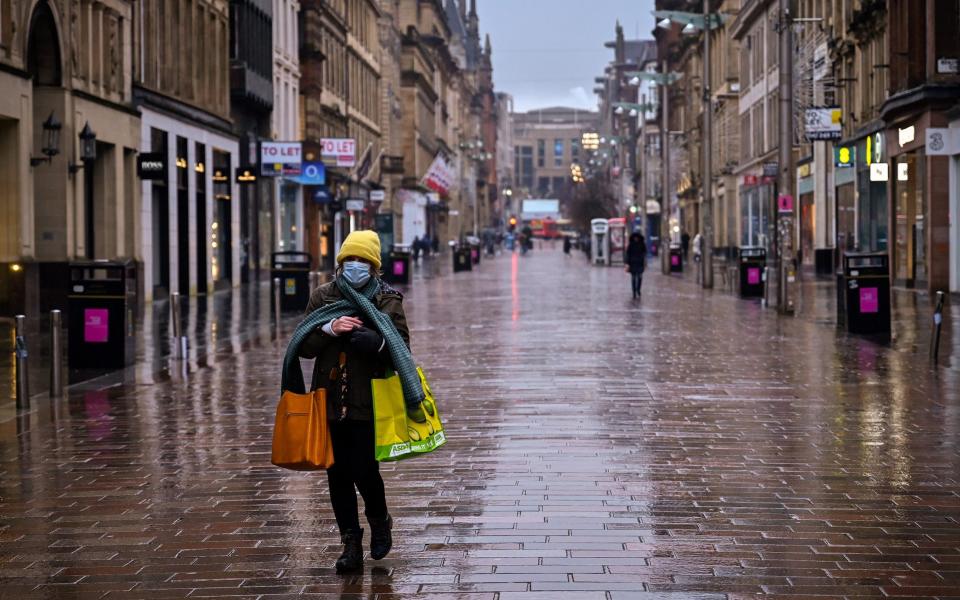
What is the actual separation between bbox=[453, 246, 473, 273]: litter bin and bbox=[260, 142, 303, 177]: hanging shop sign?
16091 mm

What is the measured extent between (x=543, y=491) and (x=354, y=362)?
260 cm

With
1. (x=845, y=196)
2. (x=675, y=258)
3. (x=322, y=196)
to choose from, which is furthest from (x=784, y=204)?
(x=322, y=196)

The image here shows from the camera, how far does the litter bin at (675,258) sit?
195 ft

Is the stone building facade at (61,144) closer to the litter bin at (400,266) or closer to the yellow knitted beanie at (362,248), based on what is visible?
the litter bin at (400,266)

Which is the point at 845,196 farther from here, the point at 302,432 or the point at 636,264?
the point at 302,432

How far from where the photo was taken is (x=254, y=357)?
20172 millimetres

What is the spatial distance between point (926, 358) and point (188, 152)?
27774mm

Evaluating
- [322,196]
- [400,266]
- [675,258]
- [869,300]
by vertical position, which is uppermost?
[322,196]

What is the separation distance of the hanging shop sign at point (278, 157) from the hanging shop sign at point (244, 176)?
1512 millimetres

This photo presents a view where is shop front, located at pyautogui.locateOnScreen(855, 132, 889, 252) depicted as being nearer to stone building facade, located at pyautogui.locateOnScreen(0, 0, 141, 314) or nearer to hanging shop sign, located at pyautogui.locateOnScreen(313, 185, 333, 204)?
stone building facade, located at pyautogui.locateOnScreen(0, 0, 141, 314)

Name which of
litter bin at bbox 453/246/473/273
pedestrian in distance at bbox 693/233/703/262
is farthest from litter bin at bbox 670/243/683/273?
litter bin at bbox 453/246/473/273

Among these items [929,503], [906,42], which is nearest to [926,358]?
[929,503]

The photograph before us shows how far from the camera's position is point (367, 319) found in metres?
7.34

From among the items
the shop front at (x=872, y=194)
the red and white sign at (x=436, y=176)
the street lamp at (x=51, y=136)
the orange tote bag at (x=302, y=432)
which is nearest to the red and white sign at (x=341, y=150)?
the shop front at (x=872, y=194)
